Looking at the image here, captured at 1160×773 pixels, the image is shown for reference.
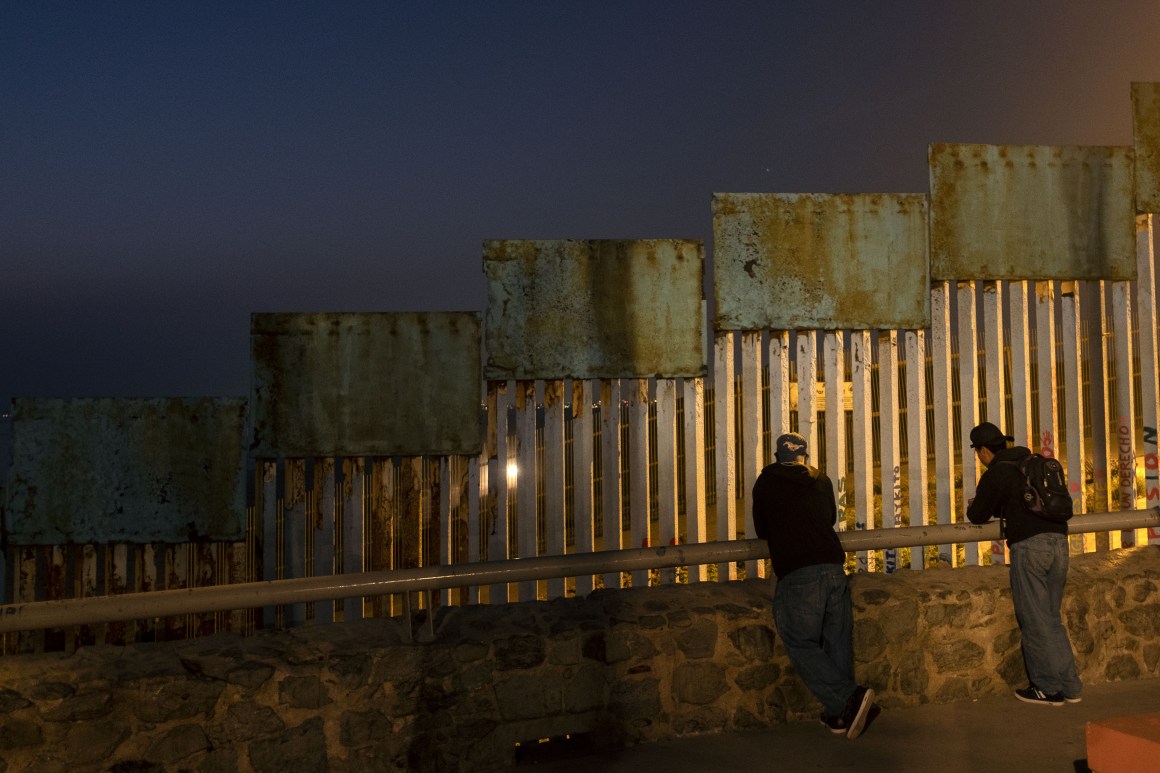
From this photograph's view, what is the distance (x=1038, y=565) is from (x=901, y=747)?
52.2 inches

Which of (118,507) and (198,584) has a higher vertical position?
(118,507)

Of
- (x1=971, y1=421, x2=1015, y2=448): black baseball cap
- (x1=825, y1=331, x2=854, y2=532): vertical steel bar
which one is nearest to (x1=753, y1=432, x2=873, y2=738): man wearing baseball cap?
(x1=971, y1=421, x2=1015, y2=448): black baseball cap

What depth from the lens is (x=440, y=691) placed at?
16.0ft

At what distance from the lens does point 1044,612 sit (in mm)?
5734

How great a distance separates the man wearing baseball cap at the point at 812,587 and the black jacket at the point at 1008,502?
3.44 feet

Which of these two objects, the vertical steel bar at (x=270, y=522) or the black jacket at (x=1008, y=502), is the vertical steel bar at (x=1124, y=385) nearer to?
the black jacket at (x=1008, y=502)

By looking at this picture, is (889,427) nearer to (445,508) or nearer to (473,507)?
(473,507)

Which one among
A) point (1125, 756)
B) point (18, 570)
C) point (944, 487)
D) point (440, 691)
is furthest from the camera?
point (944, 487)

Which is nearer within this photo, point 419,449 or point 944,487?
point 419,449

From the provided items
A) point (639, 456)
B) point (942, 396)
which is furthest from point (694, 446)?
point (942, 396)

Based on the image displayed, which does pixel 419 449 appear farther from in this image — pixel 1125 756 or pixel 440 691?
→ pixel 1125 756

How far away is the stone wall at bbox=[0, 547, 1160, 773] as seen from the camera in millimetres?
4371

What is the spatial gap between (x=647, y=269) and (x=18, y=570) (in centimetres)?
445

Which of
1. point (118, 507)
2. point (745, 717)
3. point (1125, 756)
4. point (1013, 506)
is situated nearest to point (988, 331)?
point (1013, 506)
